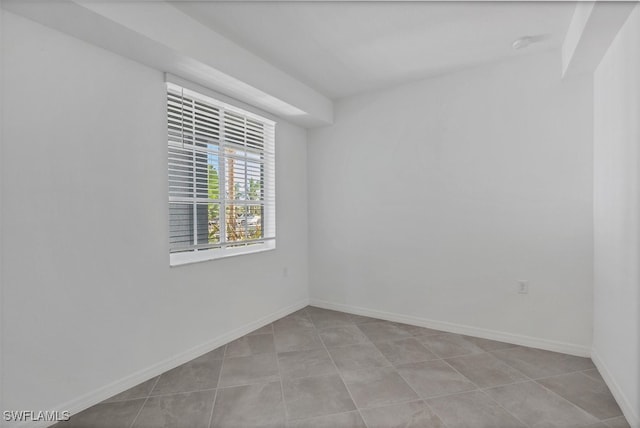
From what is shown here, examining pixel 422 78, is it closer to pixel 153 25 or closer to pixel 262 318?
pixel 153 25

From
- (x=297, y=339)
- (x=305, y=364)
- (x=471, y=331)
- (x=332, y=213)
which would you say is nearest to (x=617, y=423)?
(x=471, y=331)

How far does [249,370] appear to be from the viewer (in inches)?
93.9

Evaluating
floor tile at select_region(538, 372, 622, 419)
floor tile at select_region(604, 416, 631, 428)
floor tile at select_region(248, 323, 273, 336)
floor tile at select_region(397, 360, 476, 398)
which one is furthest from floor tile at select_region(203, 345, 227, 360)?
floor tile at select_region(604, 416, 631, 428)

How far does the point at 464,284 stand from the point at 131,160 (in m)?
3.08

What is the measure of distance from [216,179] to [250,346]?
1573mm

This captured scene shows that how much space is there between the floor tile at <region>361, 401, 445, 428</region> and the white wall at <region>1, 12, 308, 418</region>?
63.0 inches

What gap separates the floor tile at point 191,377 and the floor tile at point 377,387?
3.23 feet

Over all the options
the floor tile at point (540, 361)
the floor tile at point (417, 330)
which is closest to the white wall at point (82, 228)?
the floor tile at point (417, 330)

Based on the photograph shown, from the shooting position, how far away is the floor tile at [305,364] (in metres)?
2.34

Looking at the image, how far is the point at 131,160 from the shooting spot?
7.18 ft

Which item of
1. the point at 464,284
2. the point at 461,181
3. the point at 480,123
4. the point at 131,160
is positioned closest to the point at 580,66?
the point at 480,123

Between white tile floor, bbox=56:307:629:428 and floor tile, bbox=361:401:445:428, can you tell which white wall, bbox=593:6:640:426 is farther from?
floor tile, bbox=361:401:445:428

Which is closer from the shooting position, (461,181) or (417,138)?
(461,181)

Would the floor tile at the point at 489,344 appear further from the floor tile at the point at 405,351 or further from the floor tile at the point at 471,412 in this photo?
the floor tile at the point at 471,412
